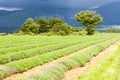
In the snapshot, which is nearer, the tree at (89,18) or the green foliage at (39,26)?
the tree at (89,18)

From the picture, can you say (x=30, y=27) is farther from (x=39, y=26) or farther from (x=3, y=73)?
(x=3, y=73)

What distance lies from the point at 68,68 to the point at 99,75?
4.64 meters

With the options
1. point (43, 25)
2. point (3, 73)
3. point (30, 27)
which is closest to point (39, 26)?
point (43, 25)

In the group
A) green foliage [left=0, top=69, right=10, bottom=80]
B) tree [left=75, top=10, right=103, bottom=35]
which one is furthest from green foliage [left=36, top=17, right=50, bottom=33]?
green foliage [left=0, top=69, right=10, bottom=80]

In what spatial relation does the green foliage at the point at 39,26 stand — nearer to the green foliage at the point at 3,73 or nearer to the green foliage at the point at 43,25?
the green foliage at the point at 43,25

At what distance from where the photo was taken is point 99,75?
20.0 m

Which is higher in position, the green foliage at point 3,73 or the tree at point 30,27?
the green foliage at point 3,73

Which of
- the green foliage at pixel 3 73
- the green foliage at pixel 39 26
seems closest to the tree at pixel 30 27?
the green foliage at pixel 39 26

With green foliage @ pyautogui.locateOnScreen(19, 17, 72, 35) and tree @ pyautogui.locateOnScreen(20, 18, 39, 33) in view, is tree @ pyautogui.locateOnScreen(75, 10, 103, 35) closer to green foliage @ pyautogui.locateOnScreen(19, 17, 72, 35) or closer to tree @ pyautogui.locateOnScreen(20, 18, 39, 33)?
green foliage @ pyautogui.locateOnScreen(19, 17, 72, 35)

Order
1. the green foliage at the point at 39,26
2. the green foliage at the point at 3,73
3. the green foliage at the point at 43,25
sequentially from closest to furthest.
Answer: the green foliage at the point at 3,73
the green foliage at the point at 39,26
the green foliage at the point at 43,25

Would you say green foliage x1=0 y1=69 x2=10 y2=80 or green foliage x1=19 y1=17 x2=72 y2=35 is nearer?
green foliage x1=0 y1=69 x2=10 y2=80

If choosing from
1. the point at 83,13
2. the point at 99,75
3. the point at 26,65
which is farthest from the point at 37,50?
the point at 83,13

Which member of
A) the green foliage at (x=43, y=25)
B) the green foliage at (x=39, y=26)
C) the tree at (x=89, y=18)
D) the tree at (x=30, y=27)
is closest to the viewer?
the tree at (x=89, y=18)

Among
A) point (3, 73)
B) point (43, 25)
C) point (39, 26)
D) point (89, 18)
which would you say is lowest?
point (39, 26)
